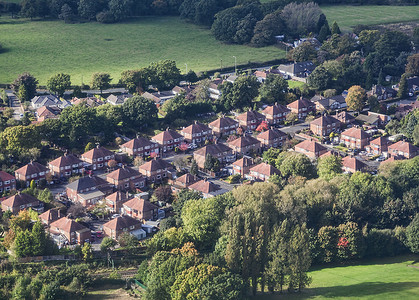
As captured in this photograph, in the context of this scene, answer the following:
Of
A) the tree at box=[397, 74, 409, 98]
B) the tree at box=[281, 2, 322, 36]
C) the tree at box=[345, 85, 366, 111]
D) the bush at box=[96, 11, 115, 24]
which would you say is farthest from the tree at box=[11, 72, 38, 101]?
the tree at box=[281, 2, 322, 36]

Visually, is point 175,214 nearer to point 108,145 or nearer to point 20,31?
point 108,145

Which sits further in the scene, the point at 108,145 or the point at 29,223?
the point at 108,145

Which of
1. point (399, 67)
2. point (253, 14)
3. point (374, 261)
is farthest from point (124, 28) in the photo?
point (374, 261)

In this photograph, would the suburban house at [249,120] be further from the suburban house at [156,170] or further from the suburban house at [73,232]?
the suburban house at [73,232]

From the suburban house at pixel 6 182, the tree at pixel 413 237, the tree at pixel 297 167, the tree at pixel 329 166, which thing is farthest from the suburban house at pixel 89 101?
the tree at pixel 413 237

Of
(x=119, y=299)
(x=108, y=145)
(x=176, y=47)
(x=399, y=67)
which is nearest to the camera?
(x=119, y=299)

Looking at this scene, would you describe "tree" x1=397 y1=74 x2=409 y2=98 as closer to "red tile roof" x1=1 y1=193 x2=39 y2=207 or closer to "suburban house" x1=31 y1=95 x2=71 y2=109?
"suburban house" x1=31 y1=95 x2=71 y2=109

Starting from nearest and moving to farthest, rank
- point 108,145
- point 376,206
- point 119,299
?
point 119,299, point 376,206, point 108,145
